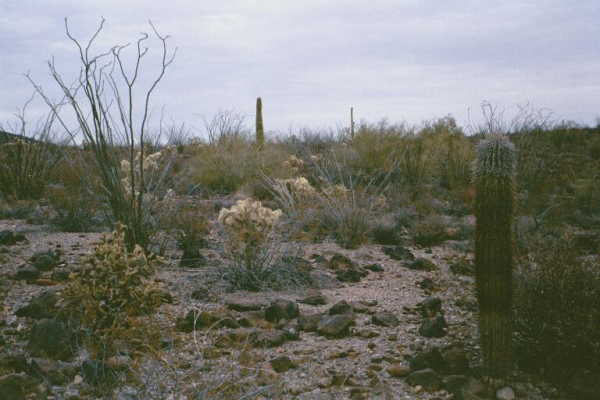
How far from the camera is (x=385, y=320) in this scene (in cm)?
506

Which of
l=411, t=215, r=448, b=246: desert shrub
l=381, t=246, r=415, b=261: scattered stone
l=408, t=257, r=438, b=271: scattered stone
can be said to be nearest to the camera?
l=408, t=257, r=438, b=271: scattered stone

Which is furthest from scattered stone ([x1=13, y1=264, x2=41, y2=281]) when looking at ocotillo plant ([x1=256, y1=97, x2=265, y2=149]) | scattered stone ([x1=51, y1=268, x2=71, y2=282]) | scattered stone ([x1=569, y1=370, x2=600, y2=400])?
ocotillo plant ([x1=256, y1=97, x2=265, y2=149])

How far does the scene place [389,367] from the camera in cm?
416

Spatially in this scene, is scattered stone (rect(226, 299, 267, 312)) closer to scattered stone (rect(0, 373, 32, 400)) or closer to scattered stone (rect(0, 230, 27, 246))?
scattered stone (rect(0, 373, 32, 400))

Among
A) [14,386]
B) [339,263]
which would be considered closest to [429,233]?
[339,263]

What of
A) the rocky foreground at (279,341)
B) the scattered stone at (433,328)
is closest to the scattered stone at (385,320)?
the rocky foreground at (279,341)

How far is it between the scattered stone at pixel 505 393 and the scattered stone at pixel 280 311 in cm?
187

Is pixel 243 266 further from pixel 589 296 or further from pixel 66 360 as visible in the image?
pixel 589 296

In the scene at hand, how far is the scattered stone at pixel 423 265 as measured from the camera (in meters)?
7.27

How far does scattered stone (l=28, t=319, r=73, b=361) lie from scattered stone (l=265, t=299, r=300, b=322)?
1.50 meters

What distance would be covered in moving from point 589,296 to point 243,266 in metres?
3.26

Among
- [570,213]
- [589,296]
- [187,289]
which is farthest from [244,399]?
[570,213]

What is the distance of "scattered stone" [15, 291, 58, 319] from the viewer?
505 cm

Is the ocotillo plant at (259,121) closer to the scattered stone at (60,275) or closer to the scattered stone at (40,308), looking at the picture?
the scattered stone at (60,275)
